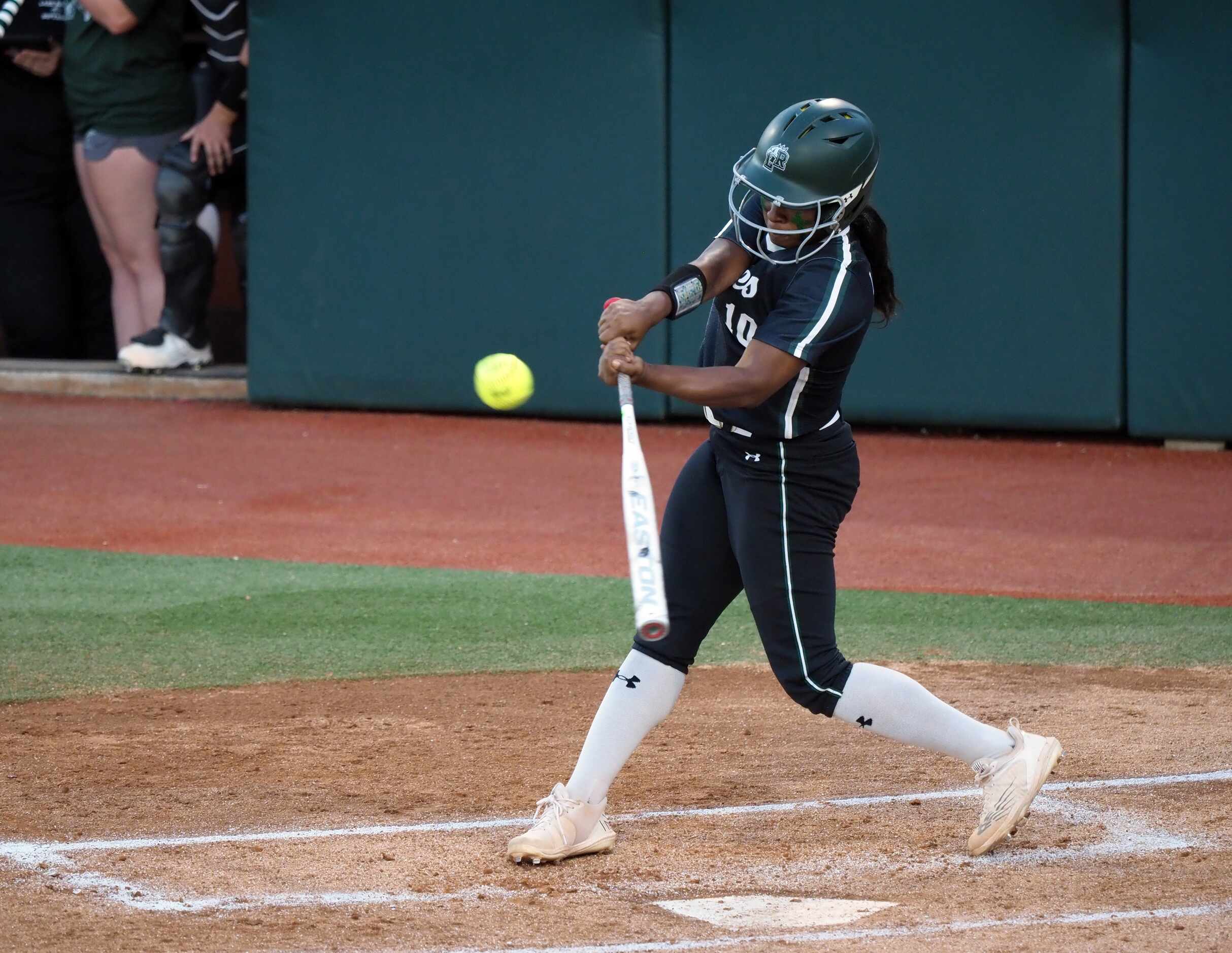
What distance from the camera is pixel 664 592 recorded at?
3.72 m

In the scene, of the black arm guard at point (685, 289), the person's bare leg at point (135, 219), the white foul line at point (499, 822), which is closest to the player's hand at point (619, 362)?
the black arm guard at point (685, 289)

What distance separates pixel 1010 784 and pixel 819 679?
0.51m

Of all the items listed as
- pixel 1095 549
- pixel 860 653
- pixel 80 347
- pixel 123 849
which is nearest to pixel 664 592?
pixel 123 849

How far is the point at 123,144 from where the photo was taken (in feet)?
34.9

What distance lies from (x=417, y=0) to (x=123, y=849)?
724 cm

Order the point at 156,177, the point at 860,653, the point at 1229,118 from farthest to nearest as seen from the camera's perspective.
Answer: the point at 156,177 → the point at 1229,118 → the point at 860,653

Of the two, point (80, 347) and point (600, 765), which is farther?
point (80, 347)

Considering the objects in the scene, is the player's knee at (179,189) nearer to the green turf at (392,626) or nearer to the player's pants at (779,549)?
the green turf at (392,626)

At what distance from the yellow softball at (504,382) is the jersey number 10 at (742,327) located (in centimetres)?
47

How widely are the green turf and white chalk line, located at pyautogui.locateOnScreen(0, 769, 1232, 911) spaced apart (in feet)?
4.63

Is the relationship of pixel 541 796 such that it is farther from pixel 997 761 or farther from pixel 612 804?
pixel 997 761

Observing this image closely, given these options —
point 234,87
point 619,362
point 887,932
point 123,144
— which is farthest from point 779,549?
point 123,144

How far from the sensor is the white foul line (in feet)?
12.6

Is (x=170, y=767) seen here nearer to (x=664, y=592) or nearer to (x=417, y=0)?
(x=664, y=592)
